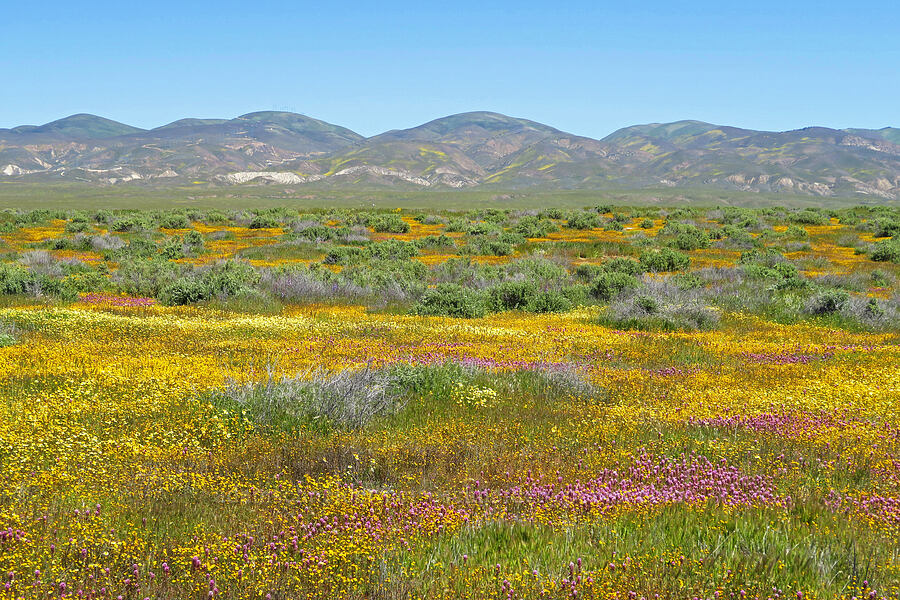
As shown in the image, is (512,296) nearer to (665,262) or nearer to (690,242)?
(665,262)

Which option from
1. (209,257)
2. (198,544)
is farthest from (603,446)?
(209,257)

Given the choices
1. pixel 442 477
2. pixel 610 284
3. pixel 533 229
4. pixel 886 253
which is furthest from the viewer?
pixel 533 229

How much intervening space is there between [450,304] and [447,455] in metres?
10.6

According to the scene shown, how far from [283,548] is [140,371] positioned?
233 inches

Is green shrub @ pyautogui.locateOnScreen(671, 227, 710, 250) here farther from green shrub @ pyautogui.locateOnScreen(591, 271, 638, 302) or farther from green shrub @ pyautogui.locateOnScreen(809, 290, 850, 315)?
green shrub @ pyautogui.locateOnScreen(809, 290, 850, 315)

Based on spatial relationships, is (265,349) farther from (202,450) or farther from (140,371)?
(202,450)

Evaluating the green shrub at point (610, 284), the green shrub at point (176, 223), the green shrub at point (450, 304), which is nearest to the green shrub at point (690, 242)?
the green shrub at point (610, 284)

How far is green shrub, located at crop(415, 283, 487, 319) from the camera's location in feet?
53.7

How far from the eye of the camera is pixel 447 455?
236 inches

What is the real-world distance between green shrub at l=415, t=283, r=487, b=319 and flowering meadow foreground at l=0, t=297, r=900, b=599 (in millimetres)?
5551

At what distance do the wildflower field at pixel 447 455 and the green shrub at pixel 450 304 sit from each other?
750mm

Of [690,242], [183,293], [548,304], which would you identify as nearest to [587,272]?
[548,304]

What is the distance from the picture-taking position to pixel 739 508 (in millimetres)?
4836

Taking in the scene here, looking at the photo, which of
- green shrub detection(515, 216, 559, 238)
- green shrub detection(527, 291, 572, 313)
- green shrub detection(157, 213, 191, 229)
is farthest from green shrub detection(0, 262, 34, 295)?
green shrub detection(157, 213, 191, 229)
